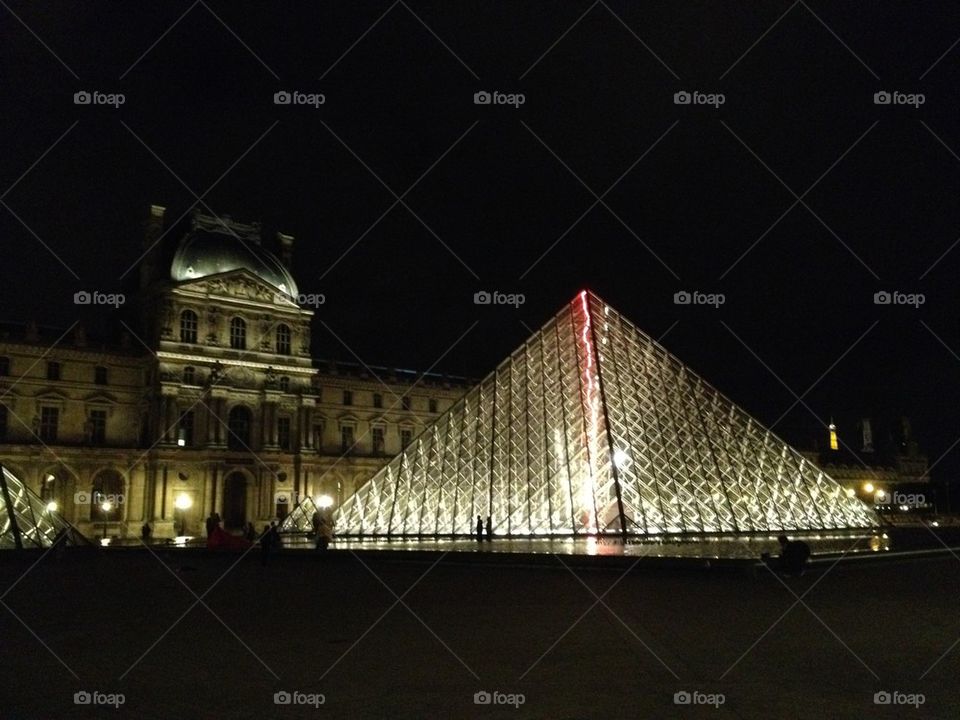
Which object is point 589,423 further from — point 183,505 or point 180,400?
point 180,400

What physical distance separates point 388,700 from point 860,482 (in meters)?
73.6

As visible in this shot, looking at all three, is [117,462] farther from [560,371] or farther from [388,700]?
[388,700]

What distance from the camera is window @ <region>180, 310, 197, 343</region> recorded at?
40656 millimetres

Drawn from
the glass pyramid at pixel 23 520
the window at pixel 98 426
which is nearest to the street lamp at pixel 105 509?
the window at pixel 98 426

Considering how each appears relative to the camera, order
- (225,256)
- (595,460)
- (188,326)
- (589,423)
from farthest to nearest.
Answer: (225,256) → (188,326) → (589,423) → (595,460)

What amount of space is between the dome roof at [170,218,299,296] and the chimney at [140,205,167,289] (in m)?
2.09

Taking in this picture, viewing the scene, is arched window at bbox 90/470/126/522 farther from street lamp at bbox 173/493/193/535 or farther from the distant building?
the distant building

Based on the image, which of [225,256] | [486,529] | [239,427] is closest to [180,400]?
[239,427]

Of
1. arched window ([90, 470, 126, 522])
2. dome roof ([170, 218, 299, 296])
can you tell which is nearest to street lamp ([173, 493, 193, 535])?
arched window ([90, 470, 126, 522])

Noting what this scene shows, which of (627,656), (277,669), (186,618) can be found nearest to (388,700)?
(277,669)

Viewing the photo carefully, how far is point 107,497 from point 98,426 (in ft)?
11.3

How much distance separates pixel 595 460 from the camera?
64.6 ft

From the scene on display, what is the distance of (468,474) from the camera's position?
22.0 m

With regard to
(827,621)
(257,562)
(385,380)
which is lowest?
(827,621)
